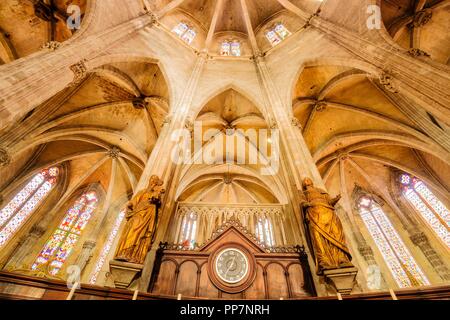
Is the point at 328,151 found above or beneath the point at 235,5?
beneath

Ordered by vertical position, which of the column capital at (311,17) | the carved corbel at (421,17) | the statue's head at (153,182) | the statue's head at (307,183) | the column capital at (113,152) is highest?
the column capital at (311,17)

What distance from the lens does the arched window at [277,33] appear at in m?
13.4

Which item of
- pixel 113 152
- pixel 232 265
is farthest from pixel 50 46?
pixel 113 152

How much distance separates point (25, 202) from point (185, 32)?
1372 centimetres

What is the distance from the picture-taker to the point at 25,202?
36.5 feet

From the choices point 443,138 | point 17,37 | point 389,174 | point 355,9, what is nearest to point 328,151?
point 389,174

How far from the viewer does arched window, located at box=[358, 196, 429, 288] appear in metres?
9.65

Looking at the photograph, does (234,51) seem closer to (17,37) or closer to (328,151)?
(328,151)

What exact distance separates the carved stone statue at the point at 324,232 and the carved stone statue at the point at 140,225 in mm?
3613

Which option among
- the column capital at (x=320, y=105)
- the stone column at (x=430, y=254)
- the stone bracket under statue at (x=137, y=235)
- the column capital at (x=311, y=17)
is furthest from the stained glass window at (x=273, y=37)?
the stone column at (x=430, y=254)

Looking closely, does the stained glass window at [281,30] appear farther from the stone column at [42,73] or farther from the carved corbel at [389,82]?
the stone column at [42,73]

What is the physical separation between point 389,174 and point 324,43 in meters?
9.46

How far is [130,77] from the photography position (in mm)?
10492

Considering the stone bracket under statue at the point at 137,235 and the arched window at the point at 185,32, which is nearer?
the stone bracket under statue at the point at 137,235
